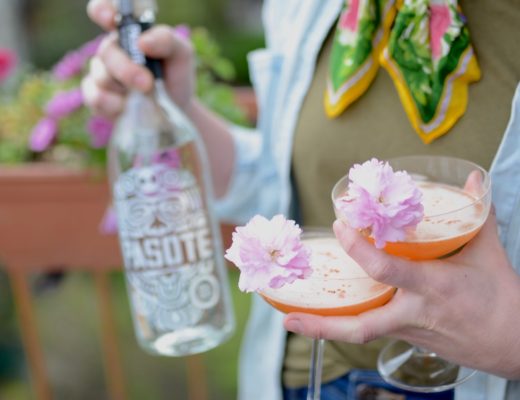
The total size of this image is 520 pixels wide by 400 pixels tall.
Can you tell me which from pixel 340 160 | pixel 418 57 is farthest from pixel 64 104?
pixel 418 57

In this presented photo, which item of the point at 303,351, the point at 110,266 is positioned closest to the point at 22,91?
the point at 110,266

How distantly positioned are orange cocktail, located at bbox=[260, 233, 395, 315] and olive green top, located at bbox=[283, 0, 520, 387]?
0.27m

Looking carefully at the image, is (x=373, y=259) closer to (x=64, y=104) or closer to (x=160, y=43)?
(x=160, y=43)

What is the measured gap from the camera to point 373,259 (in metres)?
0.67

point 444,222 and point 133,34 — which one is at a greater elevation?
point 133,34

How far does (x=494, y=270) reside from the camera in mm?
767

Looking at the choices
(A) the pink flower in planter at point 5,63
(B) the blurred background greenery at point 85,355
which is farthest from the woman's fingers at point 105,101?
(B) the blurred background greenery at point 85,355

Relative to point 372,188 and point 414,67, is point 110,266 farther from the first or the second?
point 372,188

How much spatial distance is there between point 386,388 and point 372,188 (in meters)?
0.46

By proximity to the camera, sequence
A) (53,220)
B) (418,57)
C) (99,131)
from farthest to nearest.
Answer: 1. (53,220)
2. (99,131)
3. (418,57)

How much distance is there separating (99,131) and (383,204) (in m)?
0.92

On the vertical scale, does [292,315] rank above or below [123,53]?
below

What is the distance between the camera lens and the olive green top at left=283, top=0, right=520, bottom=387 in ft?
3.01

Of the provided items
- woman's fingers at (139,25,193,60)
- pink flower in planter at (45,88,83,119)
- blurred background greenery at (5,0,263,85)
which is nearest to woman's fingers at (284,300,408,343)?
woman's fingers at (139,25,193,60)
